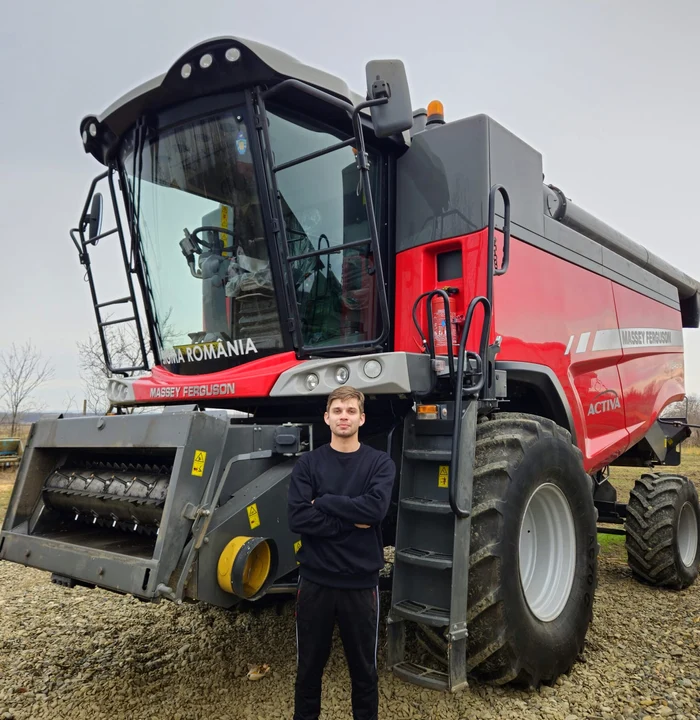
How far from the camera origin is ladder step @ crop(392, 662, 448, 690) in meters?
2.76

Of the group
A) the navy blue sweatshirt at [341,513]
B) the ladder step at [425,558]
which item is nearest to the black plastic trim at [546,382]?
the ladder step at [425,558]

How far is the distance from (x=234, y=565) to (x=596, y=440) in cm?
322

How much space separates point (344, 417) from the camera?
104 inches

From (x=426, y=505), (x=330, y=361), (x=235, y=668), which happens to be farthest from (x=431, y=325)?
(x=235, y=668)

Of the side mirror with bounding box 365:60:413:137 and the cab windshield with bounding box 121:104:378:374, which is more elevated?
the side mirror with bounding box 365:60:413:137

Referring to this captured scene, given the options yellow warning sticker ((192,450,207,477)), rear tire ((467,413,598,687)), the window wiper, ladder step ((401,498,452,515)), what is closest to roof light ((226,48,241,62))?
the window wiper

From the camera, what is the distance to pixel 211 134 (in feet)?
11.9

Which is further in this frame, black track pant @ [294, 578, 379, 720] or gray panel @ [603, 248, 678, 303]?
gray panel @ [603, 248, 678, 303]

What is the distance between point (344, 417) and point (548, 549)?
1808 millimetres

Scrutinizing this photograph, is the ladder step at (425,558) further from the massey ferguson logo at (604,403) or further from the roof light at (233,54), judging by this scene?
the roof light at (233,54)

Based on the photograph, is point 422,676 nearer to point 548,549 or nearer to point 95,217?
point 548,549

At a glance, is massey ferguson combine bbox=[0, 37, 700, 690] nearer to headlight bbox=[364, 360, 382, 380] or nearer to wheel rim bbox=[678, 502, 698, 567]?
headlight bbox=[364, 360, 382, 380]

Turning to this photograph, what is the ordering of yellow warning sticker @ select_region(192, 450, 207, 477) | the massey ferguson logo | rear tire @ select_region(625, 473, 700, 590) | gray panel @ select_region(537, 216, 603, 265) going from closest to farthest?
yellow warning sticker @ select_region(192, 450, 207, 477) < gray panel @ select_region(537, 216, 603, 265) < the massey ferguson logo < rear tire @ select_region(625, 473, 700, 590)

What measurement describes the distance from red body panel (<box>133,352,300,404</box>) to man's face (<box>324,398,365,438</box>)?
35.8 inches
